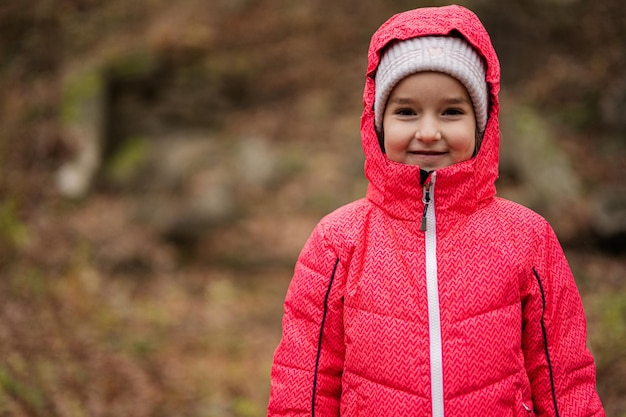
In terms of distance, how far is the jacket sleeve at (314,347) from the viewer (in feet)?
7.46

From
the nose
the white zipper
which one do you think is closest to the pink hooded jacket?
the white zipper

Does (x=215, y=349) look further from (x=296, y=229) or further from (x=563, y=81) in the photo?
(x=563, y=81)

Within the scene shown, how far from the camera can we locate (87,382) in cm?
482

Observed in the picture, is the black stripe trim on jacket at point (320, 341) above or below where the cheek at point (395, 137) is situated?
below

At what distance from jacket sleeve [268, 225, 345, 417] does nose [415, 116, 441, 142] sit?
0.53 metres

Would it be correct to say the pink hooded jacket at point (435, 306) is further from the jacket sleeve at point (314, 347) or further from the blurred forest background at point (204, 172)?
the blurred forest background at point (204, 172)

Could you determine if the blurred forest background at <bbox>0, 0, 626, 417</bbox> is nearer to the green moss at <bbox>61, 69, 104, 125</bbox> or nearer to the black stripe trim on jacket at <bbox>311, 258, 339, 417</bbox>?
the green moss at <bbox>61, 69, 104, 125</bbox>

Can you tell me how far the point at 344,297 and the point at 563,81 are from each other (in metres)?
7.48

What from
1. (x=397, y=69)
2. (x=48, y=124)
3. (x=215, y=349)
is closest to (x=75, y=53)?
(x=48, y=124)

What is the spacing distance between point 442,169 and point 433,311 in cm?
49

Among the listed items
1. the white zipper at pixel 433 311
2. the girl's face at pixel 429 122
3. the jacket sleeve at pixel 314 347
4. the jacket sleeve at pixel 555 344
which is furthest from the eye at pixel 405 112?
the jacket sleeve at pixel 555 344

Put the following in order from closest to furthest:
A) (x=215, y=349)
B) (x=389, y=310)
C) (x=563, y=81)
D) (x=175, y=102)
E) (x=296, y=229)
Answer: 1. (x=389, y=310)
2. (x=215, y=349)
3. (x=296, y=229)
4. (x=563, y=81)
5. (x=175, y=102)

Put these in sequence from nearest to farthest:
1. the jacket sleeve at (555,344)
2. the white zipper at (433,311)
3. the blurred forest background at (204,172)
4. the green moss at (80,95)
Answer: the white zipper at (433,311) → the jacket sleeve at (555,344) → the blurred forest background at (204,172) → the green moss at (80,95)

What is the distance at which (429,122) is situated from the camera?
2164 millimetres
